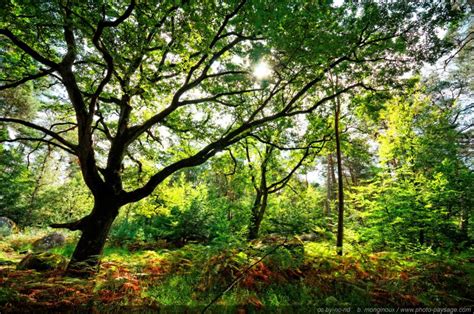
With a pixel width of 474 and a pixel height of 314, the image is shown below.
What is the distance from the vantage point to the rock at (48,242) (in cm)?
1240

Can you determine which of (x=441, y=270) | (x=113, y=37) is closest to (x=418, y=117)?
(x=441, y=270)

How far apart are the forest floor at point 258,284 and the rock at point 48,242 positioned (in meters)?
10.4

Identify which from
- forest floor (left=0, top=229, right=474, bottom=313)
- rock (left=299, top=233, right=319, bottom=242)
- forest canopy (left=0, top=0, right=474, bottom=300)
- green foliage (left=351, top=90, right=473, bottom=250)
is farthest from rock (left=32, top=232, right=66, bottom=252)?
green foliage (left=351, top=90, right=473, bottom=250)

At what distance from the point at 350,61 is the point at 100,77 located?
766 cm

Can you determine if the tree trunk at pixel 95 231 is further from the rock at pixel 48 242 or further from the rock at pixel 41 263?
the rock at pixel 48 242

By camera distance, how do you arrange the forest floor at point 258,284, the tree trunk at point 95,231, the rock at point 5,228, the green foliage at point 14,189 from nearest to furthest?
the forest floor at point 258,284 → the tree trunk at point 95,231 → the rock at point 5,228 → the green foliage at point 14,189

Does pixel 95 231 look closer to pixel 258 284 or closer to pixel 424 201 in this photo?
pixel 258 284

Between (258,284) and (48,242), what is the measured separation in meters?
14.6

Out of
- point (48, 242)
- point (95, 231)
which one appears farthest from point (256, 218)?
point (48, 242)

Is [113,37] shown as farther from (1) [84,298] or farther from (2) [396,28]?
(2) [396,28]

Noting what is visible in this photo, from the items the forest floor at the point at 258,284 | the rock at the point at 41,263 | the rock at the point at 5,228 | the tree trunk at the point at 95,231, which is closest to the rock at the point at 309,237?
the forest floor at the point at 258,284

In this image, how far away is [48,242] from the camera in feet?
42.3

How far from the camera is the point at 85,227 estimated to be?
5625 mm

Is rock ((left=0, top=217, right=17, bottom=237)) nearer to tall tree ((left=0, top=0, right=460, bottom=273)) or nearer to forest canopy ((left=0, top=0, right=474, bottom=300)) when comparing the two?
forest canopy ((left=0, top=0, right=474, bottom=300))
